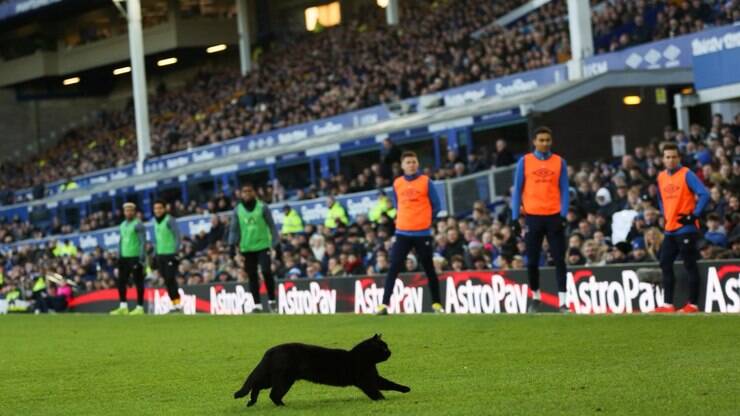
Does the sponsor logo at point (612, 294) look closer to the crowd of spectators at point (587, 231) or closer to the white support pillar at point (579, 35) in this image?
the crowd of spectators at point (587, 231)

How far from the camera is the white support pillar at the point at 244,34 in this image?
53.5 metres

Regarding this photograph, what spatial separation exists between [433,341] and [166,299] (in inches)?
643

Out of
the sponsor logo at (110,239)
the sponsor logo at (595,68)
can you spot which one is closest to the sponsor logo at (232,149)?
the sponsor logo at (110,239)

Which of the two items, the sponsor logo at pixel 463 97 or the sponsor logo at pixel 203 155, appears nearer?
the sponsor logo at pixel 463 97

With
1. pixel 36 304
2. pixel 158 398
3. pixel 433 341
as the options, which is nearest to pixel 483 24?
pixel 36 304

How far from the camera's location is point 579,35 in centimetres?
3192

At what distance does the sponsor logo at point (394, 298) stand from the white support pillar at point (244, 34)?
32.7 metres

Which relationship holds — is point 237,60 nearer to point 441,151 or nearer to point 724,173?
point 441,151

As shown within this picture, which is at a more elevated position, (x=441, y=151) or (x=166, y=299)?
(x=441, y=151)

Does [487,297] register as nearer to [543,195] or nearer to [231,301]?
[543,195]

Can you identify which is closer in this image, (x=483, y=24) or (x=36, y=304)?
(x=36, y=304)

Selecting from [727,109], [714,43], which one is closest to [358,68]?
[714,43]

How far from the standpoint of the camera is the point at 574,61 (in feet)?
107

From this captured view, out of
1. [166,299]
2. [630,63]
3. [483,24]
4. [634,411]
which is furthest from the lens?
[483,24]
